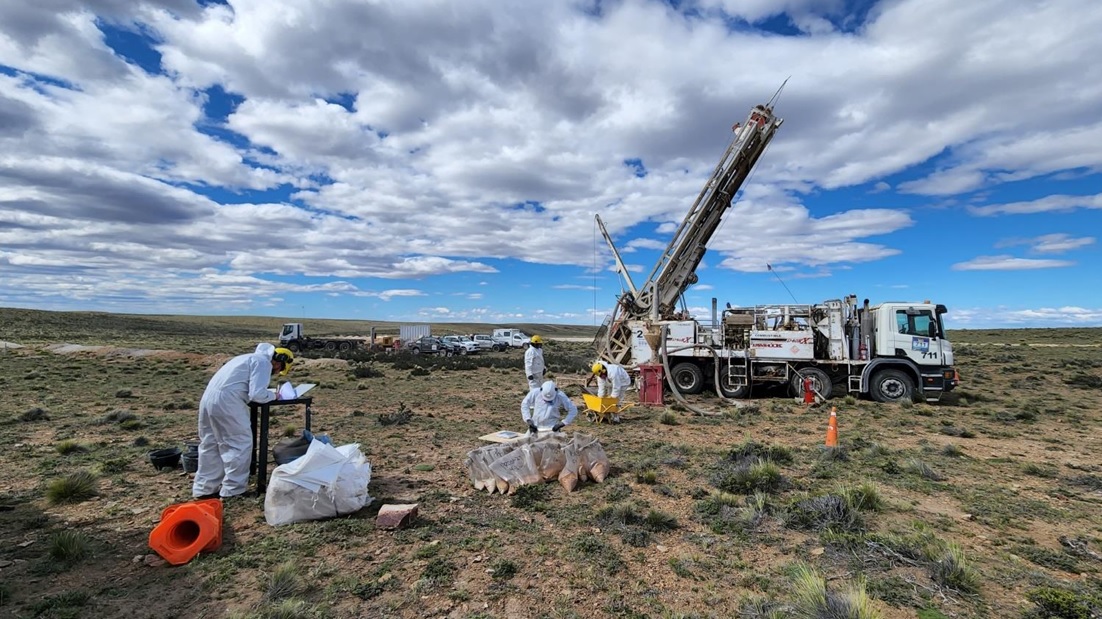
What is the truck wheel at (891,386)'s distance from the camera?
13.7 meters

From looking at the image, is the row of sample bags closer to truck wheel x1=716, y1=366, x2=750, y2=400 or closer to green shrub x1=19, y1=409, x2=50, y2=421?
truck wheel x1=716, y1=366, x2=750, y2=400

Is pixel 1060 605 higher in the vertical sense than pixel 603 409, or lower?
lower

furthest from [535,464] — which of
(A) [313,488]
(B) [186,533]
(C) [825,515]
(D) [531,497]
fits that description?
(B) [186,533]

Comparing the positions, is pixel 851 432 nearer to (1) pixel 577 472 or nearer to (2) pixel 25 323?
(1) pixel 577 472

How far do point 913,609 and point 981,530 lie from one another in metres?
2.27

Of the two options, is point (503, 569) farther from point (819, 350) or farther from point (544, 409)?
point (819, 350)

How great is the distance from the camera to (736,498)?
19.9ft

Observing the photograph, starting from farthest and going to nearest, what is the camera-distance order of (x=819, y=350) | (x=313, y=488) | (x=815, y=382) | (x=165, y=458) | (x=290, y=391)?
(x=819, y=350) < (x=815, y=382) < (x=165, y=458) < (x=290, y=391) < (x=313, y=488)

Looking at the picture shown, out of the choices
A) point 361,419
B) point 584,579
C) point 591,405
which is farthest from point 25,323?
point 584,579

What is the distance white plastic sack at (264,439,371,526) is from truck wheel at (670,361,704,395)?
40.0 ft

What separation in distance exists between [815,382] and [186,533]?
14400 millimetres

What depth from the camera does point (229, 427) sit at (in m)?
5.81

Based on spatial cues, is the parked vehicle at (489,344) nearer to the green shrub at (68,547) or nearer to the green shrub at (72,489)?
the green shrub at (72,489)

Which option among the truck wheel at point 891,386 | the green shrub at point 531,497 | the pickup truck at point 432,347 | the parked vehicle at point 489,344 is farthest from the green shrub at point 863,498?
the parked vehicle at point 489,344
